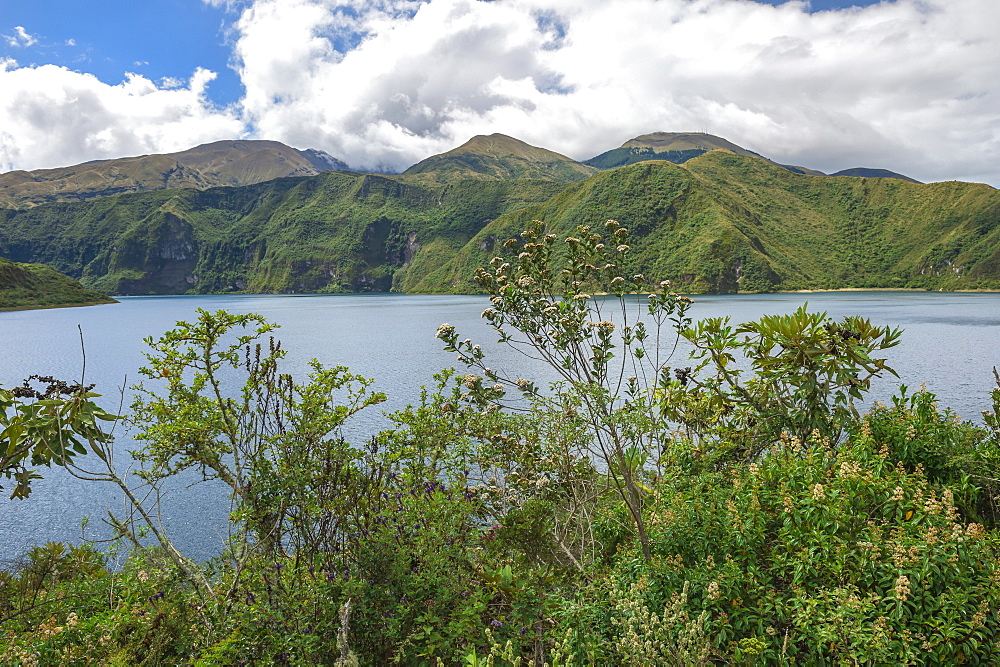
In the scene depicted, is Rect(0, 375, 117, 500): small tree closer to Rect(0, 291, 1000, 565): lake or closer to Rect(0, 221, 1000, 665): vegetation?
Rect(0, 221, 1000, 665): vegetation

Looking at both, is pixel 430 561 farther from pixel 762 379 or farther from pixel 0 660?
pixel 762 379

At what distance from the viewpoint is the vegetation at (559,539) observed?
3459mm

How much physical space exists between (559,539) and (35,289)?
572ft

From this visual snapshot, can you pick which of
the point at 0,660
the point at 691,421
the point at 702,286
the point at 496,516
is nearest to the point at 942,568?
the point at 691,421

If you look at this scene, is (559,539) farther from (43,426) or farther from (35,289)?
(35,289)

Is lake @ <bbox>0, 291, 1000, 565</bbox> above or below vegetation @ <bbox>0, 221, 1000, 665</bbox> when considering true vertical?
below

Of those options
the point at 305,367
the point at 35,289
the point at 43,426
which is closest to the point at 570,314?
the point at 43,426

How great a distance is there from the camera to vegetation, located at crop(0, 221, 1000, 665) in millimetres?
3459

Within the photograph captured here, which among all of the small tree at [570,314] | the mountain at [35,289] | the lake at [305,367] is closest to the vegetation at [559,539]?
the small tree at [570,314]

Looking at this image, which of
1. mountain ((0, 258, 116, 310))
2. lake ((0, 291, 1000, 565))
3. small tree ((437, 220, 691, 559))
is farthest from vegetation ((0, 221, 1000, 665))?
mountain ((0, 258, 116, 310))

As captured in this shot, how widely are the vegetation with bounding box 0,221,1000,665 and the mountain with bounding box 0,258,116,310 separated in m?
163

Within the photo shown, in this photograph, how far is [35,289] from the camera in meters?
130

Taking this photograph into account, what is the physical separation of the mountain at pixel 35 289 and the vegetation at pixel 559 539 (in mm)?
162980

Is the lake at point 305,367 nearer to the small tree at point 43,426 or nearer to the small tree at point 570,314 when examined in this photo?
the small tree at point 43,426
